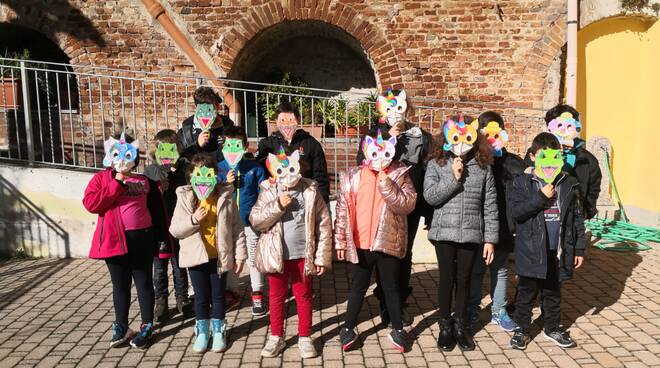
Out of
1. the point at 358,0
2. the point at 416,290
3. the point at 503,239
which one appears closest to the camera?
the point at 503,239

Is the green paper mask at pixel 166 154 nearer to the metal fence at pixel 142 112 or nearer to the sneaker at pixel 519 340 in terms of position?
the sneaker at pixel 519 340

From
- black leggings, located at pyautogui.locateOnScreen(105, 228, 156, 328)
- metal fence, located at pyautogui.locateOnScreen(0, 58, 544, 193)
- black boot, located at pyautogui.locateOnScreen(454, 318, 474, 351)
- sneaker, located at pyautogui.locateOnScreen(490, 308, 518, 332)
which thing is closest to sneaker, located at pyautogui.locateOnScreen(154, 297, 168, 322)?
black leggings, located at pyautogui.locateOnScreen(105, 228, 156, 328)

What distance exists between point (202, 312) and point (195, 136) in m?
1.48

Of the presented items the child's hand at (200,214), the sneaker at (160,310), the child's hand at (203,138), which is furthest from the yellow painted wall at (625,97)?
the sneaker at (160,310)

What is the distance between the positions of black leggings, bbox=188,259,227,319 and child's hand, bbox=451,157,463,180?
1.86 metres

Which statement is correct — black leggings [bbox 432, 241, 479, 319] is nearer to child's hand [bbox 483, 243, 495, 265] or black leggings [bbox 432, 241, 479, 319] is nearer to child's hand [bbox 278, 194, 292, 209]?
child's hand [bbox 483, 243, 495, 265]

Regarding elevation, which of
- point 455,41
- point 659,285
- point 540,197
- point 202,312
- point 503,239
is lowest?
point 659,285

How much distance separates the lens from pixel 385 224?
406 centimetres

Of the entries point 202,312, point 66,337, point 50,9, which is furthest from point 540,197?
point 50,9

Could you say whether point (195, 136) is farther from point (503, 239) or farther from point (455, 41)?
point (455, 41)

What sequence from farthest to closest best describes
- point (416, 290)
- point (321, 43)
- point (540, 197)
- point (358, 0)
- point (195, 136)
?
point (321, 43) → point (358, 0) → point (416, 290) → point (195, 136) → point (540, 197)

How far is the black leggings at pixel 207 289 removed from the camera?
4148 mm

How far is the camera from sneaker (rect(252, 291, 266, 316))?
4847mm

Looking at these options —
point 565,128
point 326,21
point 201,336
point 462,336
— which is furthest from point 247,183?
point 326,21
